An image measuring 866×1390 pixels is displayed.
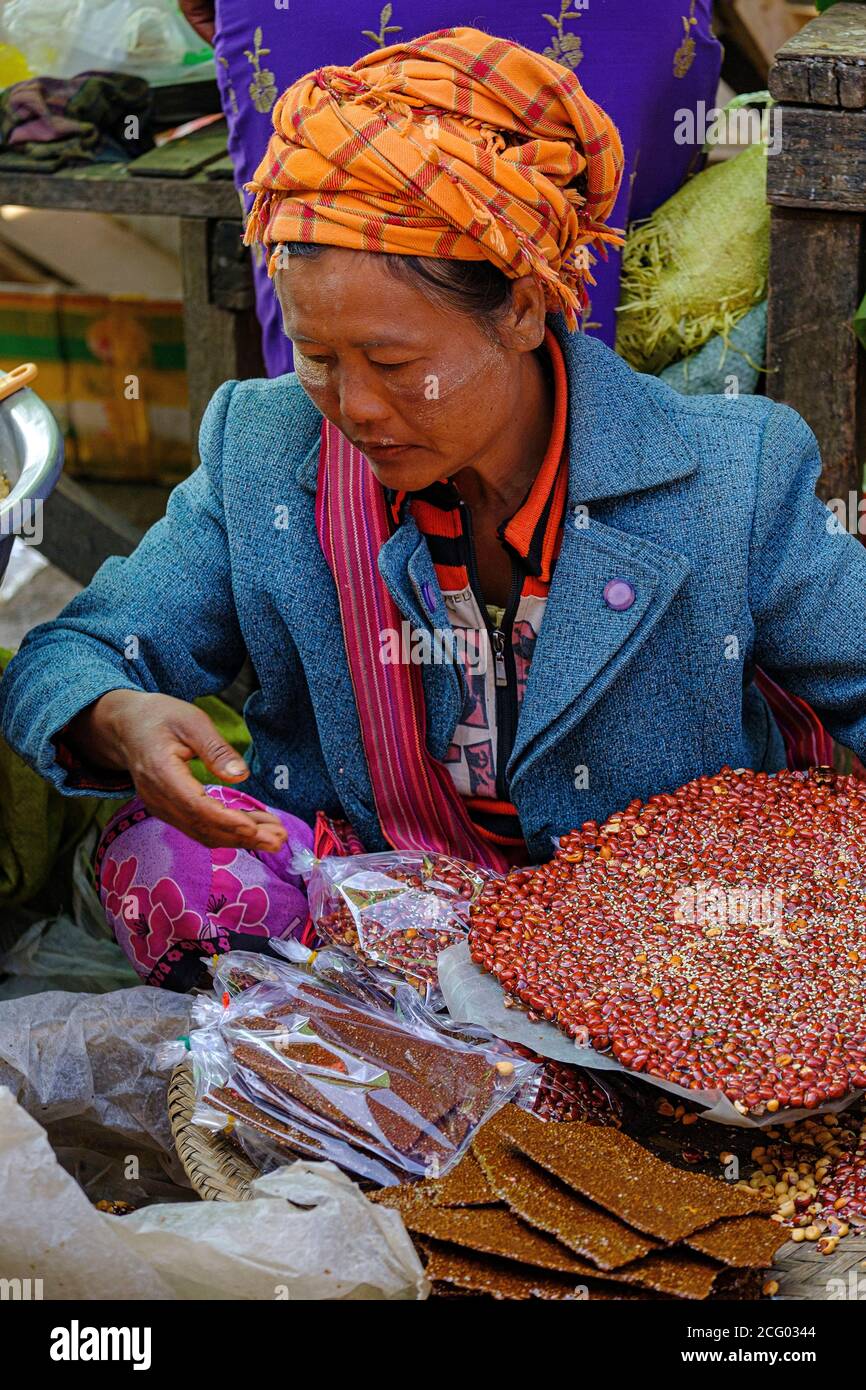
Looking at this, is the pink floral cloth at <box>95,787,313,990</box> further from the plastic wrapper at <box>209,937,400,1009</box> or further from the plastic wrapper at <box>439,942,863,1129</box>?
the plastic wrapper at <box>439,942,863,1129</box>

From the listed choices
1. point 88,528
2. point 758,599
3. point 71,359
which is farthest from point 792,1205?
point 71,359

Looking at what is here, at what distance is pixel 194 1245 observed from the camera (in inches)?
65.6

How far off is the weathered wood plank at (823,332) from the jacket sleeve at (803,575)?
21.2 inches

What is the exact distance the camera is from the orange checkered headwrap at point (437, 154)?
6.03ft

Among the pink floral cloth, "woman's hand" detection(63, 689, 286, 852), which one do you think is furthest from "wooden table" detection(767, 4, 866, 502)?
"woman's hand" detection(63, 689, 286, 852)

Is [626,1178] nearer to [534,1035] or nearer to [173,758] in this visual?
[534,1035]

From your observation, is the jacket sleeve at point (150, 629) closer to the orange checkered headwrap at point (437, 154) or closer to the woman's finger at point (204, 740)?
the woman's finger at point (204, 740)

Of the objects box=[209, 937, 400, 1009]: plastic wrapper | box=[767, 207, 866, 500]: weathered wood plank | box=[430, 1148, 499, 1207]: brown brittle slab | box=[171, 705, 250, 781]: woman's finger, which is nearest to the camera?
box=[430, 1148, 499, 1207]: brown brittle slab

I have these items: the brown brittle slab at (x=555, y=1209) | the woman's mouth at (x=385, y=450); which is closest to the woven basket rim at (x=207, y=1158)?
the brown brittle slab at (x=555, y=1209)

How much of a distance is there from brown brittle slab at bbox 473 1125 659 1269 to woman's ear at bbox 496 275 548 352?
917mm

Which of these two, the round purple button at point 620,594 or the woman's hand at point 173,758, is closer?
the woman's hand at point 173,758

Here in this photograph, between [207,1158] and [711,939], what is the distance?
2.09 feet

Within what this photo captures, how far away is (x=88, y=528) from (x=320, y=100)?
1914 millimetres

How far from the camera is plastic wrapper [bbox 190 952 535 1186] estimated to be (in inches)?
73.6
